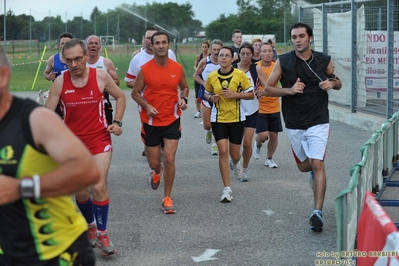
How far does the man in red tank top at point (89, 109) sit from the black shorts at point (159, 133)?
1.77 meters

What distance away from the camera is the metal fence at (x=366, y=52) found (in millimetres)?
15516

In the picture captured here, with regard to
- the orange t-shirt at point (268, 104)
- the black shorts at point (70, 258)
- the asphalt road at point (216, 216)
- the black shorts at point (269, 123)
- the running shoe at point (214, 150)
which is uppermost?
the orange t-shirt at point (268, 104)

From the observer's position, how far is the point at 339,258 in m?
5.08

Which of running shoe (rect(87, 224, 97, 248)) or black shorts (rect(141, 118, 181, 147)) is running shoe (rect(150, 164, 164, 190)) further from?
running shoe (rect(87, 224, 97, 248))

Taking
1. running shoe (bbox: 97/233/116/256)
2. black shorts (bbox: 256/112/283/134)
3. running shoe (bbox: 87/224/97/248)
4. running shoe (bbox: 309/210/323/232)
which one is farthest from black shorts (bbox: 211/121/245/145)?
running shoe (bbox: 97/233/116/256)

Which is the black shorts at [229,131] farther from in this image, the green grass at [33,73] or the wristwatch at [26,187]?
the green grass at [33,73]

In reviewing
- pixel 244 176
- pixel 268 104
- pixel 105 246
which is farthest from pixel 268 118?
pixel 105 246

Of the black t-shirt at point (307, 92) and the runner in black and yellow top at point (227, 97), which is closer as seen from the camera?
the black t-shirt at point (307, 92)

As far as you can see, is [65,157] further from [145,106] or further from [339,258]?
[145,106]

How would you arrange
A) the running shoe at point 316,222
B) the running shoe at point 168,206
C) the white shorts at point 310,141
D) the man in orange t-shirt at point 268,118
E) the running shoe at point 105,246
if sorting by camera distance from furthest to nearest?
the man in orange t-shirt at point 268,118 < the running shoe at point 168,206 < the white shorts at point 310,141 < the running shoe at point 316,222 < the running shoe at point 105,246

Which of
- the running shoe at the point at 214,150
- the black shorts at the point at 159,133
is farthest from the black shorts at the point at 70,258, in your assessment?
the running shoe at the point at 214,150

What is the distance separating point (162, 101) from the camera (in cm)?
902

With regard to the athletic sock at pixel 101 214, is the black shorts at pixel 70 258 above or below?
above

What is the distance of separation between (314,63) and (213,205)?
2.05 metres
